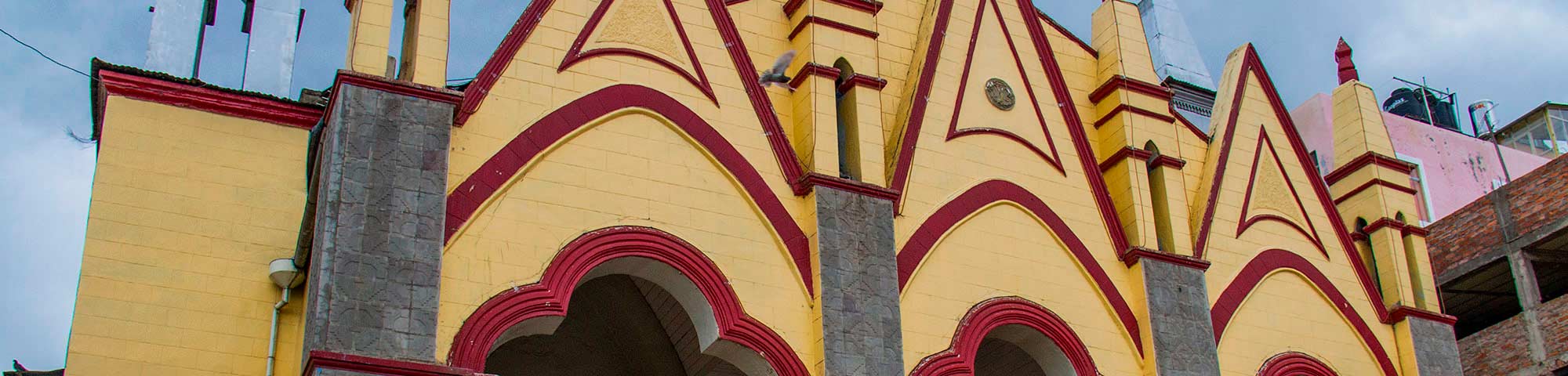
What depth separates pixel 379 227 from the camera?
16.5m

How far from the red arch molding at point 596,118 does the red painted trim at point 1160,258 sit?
4.72m

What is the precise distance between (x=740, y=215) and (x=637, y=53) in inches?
84.2

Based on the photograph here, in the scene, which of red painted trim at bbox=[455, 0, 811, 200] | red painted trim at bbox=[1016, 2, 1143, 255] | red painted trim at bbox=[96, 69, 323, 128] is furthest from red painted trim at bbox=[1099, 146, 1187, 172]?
red painted trim at bbox=[96, 69, 323, 128]

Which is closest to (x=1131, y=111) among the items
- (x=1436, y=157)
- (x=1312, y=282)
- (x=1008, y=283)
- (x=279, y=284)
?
(x=1312, y=282)

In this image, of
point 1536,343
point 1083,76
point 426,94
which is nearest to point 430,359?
point 426,94

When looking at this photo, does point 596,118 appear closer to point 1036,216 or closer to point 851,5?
point 851,5

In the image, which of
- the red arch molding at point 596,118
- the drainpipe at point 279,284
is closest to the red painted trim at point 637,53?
the red arch molding at point 596,118

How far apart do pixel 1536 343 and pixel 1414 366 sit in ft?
19.1

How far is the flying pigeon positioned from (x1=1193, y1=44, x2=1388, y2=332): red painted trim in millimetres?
6462

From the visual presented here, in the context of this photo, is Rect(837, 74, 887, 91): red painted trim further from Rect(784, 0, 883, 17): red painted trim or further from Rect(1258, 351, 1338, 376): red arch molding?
Rect(1258, 351, 1338, 376): red arch molding

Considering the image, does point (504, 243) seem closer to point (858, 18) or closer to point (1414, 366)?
point (858, 18)

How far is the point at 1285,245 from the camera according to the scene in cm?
2352

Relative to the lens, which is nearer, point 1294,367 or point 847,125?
point 847,125

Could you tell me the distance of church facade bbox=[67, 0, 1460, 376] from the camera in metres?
17.0
